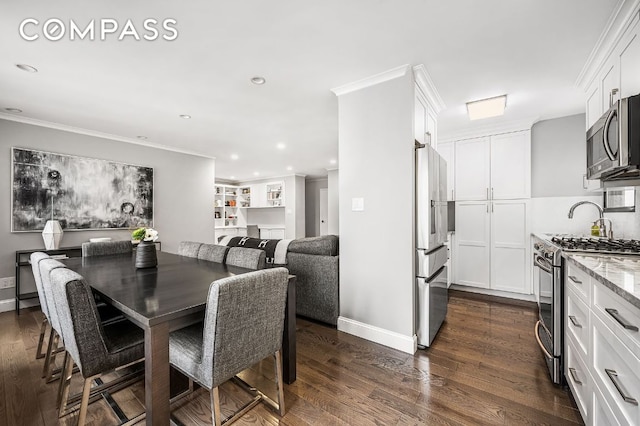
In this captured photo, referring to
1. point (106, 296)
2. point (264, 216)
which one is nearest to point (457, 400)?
point (106, 296)

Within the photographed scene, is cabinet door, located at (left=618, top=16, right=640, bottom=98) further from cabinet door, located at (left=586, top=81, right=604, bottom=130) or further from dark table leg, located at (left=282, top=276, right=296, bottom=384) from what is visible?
dark table leg, located at (left=282, top=276, right=296, bottom=384)

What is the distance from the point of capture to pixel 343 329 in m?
2.67

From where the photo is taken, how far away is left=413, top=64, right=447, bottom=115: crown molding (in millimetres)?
2354

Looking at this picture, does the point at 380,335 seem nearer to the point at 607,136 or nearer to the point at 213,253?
the point at 213,253

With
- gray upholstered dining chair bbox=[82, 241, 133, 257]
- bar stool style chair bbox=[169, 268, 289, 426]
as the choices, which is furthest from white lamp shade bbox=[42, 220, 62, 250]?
bar stool style chair bbox=[169, 268, 289, 426]

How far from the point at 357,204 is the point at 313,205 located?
20.6 ft

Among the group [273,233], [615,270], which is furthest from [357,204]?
[273,233]

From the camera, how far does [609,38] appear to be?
6.15 ft

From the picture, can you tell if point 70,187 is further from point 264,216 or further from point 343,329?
point 264,216

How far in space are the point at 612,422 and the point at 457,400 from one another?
0.78 meters

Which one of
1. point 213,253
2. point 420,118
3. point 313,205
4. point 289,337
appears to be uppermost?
point 420,118

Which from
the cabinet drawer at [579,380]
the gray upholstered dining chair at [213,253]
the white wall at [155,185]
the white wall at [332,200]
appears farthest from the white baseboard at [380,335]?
the white wall at [332,200]

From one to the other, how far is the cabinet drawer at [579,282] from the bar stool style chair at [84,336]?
2387 millimetres

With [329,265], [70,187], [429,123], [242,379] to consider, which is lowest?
[242,379]
